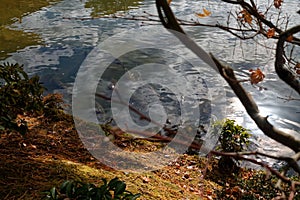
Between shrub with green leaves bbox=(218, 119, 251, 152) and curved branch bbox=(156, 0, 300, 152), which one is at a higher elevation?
curved branch bbox=(156, 0, 300, 152)

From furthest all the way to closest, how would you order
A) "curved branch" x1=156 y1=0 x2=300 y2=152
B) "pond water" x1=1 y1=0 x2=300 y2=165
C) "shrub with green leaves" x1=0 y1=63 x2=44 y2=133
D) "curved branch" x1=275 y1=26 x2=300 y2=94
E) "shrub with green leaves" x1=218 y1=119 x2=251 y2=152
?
"pond water" x1=1 y1=0 x2=300 y2=165 → "shrub with green leaves" x1=218 y1=119 x2=251 y2=152 → "shrub with green leaves" x1=0 y1=63 x2=44 y2=133 → "curved branch" x1=275 y1=26 x2=300 y2=94 → "curved branch" x1=156 y1=0 x2=300 y2=152

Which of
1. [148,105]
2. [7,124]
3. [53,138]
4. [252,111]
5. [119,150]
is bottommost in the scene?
[148,105]

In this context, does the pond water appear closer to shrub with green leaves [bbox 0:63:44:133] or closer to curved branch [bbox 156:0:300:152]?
shrub with green leaves [bbox 0:63:44:133]

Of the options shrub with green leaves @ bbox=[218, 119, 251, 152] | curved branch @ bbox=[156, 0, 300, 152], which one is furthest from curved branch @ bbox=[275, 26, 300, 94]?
shrub with green leaves @ bbox=[218, 119, 251, 152]

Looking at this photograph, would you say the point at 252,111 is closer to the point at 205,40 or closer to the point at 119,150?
the point at 119,150

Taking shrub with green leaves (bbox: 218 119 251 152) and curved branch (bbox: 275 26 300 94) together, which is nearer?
curved branch (bbox: 275 26 300 94)

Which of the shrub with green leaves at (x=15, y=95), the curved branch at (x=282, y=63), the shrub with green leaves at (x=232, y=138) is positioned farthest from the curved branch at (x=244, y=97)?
the shrub with green leaves at (x=232, y=138)

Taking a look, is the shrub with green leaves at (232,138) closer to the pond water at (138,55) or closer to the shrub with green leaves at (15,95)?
the pond water at (138,55)

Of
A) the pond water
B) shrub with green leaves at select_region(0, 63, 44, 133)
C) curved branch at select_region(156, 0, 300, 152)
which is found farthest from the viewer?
the pond water

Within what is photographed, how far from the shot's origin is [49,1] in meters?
11.5

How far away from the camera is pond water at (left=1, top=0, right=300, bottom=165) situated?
5223 millimetres

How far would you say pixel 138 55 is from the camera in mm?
6867

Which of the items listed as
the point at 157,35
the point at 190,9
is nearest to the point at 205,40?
the point at 157,35

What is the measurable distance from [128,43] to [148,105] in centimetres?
274
